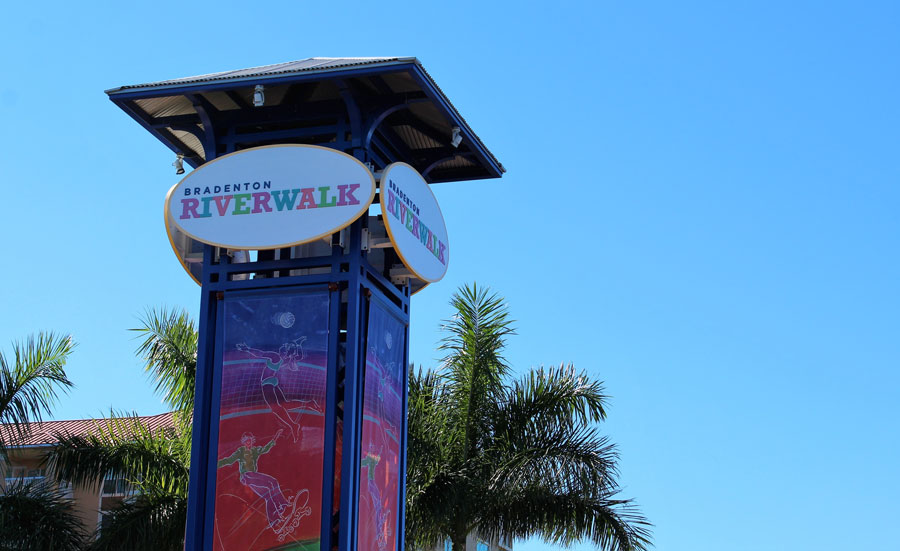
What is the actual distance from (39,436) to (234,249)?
18995 millimetres

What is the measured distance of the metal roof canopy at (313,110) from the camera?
15852 mm

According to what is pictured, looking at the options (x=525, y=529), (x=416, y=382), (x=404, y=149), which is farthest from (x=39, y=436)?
(x=404, y=149)

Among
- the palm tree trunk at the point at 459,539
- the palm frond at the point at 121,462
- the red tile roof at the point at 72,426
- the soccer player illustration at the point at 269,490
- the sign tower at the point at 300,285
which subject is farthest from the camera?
the red tile roof at the point at 72,426

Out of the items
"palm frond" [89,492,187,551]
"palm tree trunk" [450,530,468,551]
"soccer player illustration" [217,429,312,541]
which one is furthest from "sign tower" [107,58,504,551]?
"palm frond" [89,492,187,551]

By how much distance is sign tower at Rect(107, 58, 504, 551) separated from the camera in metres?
15.2

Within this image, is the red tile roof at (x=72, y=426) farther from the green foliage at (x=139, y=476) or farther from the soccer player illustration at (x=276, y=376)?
the soccer player illustration at (x=276, y=376)

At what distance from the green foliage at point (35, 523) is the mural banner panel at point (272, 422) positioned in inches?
245

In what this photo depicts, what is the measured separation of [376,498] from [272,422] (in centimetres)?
167

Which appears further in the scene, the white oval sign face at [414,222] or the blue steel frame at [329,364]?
the white oval sign face at [414,222]

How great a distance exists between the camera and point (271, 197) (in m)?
16.1

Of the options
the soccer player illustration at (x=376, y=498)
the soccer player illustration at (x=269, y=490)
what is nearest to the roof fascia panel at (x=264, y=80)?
the soccer player illustration at (x=269, y=490)

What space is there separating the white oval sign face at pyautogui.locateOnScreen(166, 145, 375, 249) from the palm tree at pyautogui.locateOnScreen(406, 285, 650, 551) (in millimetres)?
6980

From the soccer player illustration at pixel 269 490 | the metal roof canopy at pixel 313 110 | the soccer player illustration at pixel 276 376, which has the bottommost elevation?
the soccer player illustration at pixel 269 490

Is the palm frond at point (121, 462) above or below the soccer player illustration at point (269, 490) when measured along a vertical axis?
above
